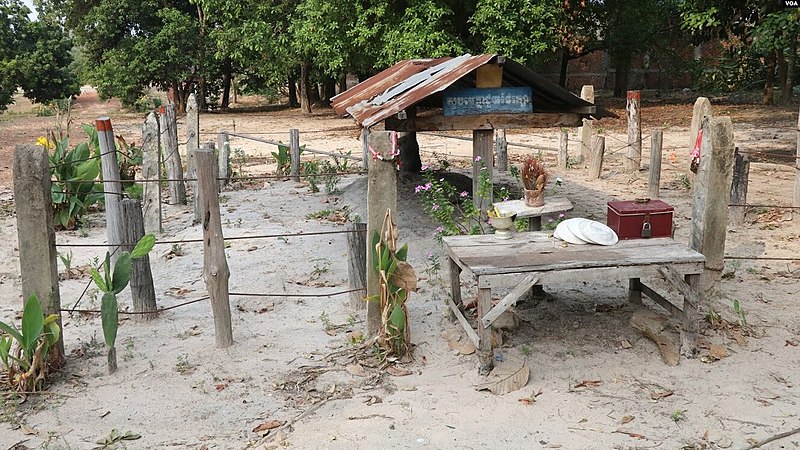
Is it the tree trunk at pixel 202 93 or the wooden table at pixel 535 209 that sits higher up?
the tree trunk at pixel 202 93

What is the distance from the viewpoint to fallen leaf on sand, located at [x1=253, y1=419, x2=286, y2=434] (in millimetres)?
4641

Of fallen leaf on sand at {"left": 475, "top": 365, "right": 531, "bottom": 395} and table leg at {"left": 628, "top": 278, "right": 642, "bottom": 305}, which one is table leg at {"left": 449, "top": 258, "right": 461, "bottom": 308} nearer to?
fallen leaf on sand at {"left": 475, "top": 365, "right": 531, "bottom": 395}

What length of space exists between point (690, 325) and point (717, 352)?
0.29 meters

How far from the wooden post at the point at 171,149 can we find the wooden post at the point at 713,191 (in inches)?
287

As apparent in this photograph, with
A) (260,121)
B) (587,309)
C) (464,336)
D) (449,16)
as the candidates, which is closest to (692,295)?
(587,309)

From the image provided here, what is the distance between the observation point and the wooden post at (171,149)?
10898 millimetres

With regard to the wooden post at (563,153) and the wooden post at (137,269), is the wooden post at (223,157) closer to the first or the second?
the wooden post at (563,153)

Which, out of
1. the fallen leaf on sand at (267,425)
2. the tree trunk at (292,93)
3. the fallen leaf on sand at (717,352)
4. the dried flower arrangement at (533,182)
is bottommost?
the fallen leaf on sand at (267,425)

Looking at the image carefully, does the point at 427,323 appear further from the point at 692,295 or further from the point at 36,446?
the point at 36,446

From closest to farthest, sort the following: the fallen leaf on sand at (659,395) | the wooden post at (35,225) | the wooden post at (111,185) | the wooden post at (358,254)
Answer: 1. the fallen leaf on sand at (659,395)
2. the wooden post at (35,225)
3. the wooden post at (358,254)
4. the wooden post at (111,185)

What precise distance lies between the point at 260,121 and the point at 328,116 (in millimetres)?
2350

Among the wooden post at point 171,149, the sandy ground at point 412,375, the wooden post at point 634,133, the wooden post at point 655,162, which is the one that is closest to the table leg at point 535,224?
the sandy ground at point 412,375

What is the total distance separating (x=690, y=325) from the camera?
531 cm

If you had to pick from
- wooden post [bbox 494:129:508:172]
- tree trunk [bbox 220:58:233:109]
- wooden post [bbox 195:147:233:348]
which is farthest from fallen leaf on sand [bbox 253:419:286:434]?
tree trunk [bbox 220:58:233:109]
